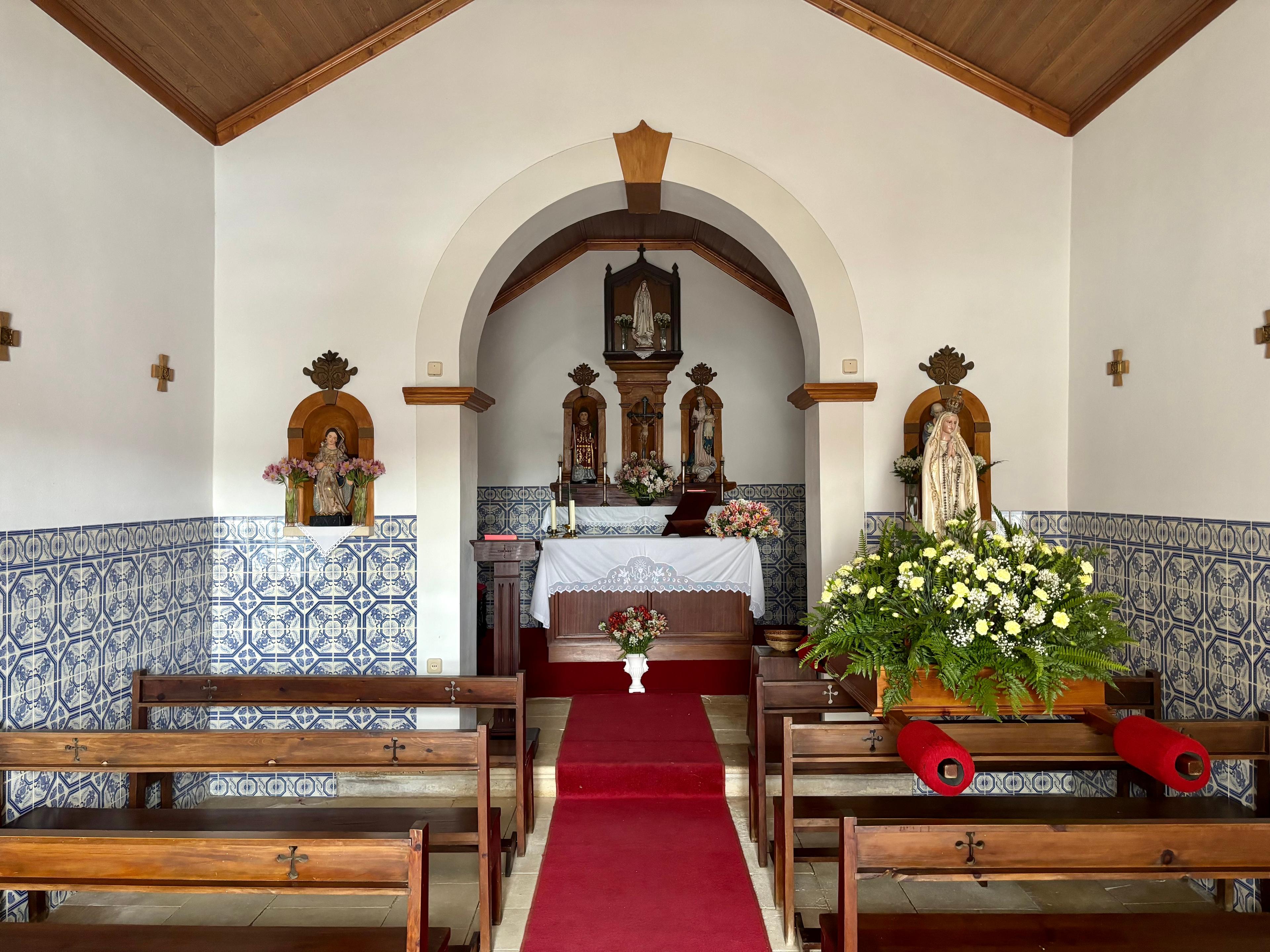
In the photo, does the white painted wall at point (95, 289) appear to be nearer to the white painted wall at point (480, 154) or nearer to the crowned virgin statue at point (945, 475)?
the white painted wall at point (480, 154)

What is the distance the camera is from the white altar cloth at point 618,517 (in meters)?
9.01

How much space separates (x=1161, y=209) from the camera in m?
4.15

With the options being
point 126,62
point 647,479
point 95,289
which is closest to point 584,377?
point 647,479

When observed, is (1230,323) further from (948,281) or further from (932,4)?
(932,4)

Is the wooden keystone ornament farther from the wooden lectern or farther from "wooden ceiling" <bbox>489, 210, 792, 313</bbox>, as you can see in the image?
"wooden ceiling" <bbox>489, 210, 792, 313</bbox>

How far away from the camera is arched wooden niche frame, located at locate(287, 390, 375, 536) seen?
5.25 metres

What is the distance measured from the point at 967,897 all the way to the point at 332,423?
4444 mm

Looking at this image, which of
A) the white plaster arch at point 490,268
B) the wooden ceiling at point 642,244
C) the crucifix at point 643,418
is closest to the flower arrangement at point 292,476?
the white plaster arch at point 490,268

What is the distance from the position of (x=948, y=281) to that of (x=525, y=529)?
19.1 ft

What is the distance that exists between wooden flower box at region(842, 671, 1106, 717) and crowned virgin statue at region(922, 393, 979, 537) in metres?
1.06

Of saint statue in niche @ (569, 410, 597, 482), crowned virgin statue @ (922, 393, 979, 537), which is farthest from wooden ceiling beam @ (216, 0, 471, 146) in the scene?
saint statue in niche @ (569, 410, 597, 482)

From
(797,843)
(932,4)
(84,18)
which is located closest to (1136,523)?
(797,843)

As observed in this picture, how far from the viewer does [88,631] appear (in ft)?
13.2

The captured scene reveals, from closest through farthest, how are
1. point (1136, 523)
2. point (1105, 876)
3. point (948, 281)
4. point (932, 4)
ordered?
point (1105, 876) → point (1136, 523) → point (932, 4) → point (948, 281)
